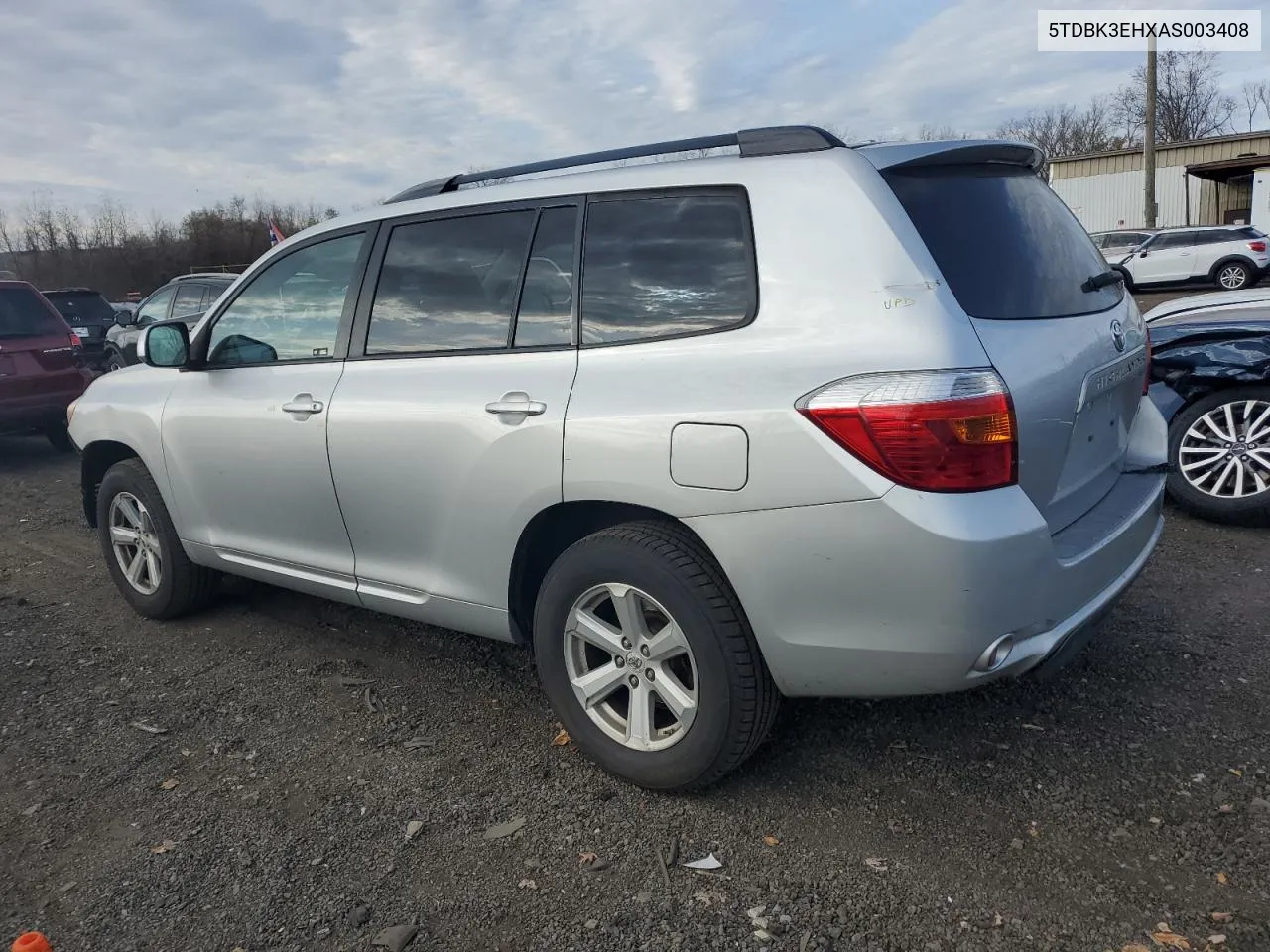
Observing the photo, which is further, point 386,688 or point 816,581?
point 386,688

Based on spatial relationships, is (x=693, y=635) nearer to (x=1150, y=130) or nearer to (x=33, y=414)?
(x=33, y=414)

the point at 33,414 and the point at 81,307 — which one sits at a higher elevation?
the point at 81,307

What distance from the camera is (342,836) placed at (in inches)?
109

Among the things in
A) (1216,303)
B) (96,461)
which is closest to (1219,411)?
(1216,303)

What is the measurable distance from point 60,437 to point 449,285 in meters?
8.28

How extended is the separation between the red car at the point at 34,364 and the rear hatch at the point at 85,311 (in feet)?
18.2

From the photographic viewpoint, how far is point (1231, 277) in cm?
2077

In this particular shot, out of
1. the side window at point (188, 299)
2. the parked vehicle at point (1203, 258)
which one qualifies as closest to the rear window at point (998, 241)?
the side window at point (188, 299)

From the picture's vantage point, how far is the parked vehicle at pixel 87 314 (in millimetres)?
14406

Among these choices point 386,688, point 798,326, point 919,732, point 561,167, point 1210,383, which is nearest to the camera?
point 798,326

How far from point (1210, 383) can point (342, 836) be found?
15.5 feet

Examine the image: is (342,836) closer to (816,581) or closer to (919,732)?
(816,581)

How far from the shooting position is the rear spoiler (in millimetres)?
2615

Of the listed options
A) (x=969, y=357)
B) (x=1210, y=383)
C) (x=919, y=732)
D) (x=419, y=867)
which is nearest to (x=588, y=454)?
(x=969, y=357)
